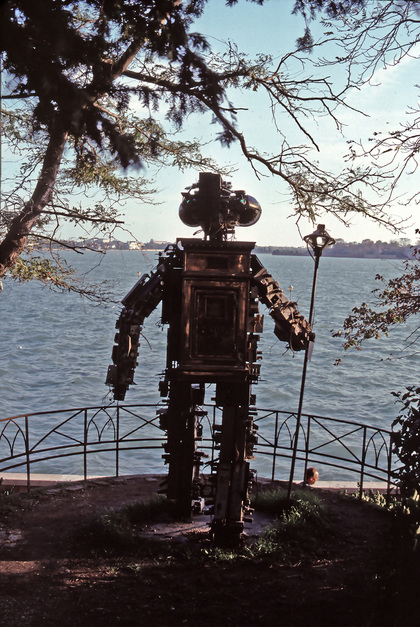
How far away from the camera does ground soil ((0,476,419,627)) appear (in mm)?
6270

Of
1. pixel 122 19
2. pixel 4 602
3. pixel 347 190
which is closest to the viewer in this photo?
pixel 122 19

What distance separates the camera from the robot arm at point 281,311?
311 inches

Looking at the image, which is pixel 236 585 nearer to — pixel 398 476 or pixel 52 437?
pixel 398 476

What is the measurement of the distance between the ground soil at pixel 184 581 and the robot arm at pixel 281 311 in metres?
2.66

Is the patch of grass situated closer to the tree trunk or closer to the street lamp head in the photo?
the street lamp head

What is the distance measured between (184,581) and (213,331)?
3.11 metres

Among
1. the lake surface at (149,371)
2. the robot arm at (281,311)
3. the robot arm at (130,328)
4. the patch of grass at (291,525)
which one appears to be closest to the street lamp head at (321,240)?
the robot arm at (281,311)

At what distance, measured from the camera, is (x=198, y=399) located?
8.34 m

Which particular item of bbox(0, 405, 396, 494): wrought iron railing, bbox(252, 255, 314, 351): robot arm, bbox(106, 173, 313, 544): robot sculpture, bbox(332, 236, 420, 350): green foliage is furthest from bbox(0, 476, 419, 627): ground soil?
bbox(0, 405, 396, 494): wrought iron railing

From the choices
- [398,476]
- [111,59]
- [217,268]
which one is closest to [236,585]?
[398,476]

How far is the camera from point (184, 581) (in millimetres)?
7133

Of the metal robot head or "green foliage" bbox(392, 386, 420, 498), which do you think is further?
the metal robot head

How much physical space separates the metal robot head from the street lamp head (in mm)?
1310

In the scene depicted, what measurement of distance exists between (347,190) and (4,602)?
765 cm
